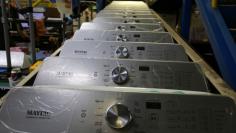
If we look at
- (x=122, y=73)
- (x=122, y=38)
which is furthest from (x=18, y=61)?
(x=122, y=73)

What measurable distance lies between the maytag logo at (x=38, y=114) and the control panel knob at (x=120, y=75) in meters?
0.57

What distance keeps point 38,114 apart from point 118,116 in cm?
21

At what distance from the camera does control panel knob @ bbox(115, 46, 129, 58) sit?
61.2 inches

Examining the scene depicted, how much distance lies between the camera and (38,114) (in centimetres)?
79

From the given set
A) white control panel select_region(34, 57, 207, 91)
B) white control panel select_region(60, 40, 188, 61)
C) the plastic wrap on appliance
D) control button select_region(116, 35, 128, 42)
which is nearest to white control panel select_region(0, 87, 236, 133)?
white control panel select_region(34, 57, 207, 91)

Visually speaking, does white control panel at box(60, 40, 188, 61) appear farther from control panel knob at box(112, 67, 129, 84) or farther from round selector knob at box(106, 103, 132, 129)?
round selector knob at box(106, 103, 132, 129)

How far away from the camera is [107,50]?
160cm

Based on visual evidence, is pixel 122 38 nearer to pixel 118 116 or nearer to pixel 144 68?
pixel 144 68

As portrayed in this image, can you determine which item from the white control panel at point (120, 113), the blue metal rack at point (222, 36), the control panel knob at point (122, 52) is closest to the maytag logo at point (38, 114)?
the white control panel at point (120, 113)

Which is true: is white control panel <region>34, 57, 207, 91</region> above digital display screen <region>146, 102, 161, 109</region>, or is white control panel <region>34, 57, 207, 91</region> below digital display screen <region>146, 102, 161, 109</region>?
below

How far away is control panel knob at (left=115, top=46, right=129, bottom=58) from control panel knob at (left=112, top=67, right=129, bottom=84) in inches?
8.7

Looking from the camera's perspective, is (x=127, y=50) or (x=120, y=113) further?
(x=127, y=50)

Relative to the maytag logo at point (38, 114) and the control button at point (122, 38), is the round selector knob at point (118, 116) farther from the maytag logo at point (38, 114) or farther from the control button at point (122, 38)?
the control button at point (122, 38)

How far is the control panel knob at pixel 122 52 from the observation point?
1555 millimetres
